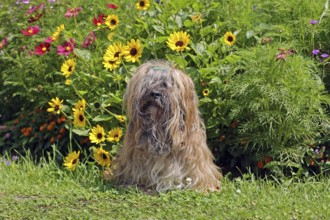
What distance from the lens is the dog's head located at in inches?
249

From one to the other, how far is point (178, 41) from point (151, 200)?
1466 mm

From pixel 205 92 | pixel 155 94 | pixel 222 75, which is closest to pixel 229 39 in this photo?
pixel 222 75

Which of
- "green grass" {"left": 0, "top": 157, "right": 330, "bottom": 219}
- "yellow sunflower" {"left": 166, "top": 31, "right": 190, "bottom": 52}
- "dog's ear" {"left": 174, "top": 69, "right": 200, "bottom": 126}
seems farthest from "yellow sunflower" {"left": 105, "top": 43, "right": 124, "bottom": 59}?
"green grass" {"left": 0, "top": 157, "right": 330, "bottom": 219}

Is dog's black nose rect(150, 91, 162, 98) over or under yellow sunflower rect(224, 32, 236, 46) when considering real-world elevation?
under

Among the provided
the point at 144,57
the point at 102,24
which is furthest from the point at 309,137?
the point at 102,24

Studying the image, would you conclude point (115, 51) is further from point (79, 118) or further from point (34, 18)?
point (34, 18)

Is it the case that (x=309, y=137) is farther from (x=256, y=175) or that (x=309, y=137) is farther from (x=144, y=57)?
(x=144, y=57)

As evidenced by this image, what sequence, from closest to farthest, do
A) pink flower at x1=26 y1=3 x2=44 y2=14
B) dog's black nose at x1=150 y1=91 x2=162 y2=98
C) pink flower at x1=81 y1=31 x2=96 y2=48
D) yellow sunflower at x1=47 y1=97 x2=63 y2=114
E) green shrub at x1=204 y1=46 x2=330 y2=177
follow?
dog's black nose at x1=150 y1=91 x2=162 y2=98
green shrub at x1=204 y1=46 x2=330 y2=177
yellow sunflower at x1=47 y1=97 x2=63 y2=114
pink flower at x1=81 y1=31 x2=96 y2=48
pink flower at x1=26 y1=3 x2=44 y2=14

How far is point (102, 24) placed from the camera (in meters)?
7.51

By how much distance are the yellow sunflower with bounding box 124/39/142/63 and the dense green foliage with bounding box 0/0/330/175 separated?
5 cm

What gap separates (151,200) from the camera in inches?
251

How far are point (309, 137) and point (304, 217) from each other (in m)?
1.39

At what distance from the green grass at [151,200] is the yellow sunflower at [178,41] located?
125 centimetres

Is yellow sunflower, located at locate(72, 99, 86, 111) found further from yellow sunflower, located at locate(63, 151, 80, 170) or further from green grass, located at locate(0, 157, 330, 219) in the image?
green grass, located at locate(0, 157, 330, 219)
